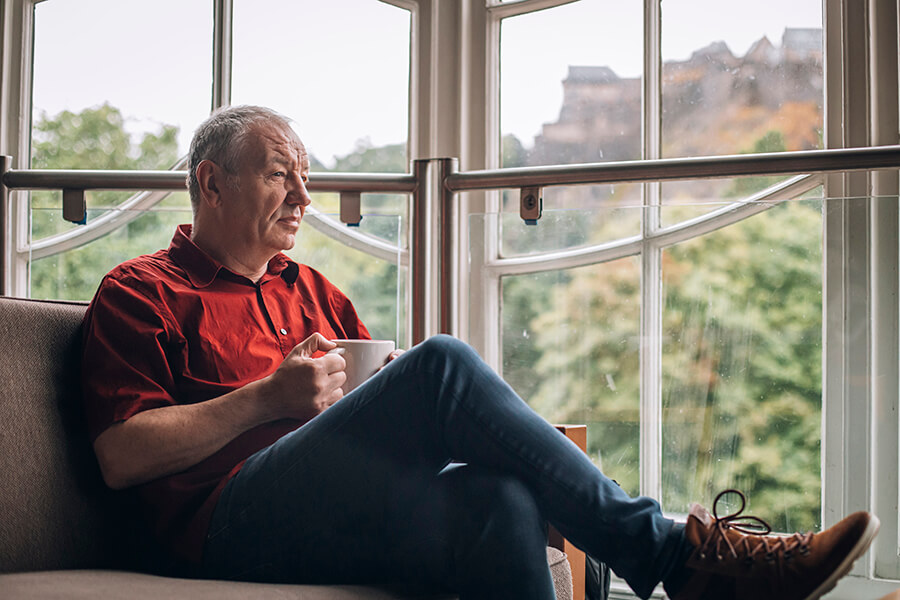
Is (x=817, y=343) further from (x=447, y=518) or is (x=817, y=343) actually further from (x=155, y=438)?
(x=155, y=438)

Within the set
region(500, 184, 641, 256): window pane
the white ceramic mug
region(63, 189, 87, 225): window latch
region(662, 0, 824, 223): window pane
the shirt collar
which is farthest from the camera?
region(662, 0, 824, 223): window pane

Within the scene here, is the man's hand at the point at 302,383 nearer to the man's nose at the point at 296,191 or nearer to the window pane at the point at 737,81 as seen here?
the man's nose at the point at 296,191

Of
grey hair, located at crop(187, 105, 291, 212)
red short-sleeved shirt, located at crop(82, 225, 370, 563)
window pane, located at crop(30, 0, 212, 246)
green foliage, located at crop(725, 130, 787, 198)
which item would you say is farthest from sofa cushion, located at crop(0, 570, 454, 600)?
window pane, located at crop(30, 0, 212, 246)

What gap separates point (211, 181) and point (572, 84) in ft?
4.72

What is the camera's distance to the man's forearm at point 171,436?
3.71 feet

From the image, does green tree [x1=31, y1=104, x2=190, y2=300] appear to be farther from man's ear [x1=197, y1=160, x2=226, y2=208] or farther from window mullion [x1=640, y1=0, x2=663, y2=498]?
window mullion [x1=640, y1=0, x2=663, y2=498]

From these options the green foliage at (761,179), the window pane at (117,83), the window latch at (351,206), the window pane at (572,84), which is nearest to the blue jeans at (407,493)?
the window latch at (351,206)

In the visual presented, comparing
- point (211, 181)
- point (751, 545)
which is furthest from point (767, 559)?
point (211, 181)

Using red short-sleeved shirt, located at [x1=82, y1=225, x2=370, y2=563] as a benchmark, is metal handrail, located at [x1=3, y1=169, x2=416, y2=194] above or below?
above

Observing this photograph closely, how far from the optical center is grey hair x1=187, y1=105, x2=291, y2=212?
57.6 inches

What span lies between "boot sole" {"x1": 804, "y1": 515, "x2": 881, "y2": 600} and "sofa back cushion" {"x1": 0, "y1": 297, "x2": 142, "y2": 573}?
38.0 inches

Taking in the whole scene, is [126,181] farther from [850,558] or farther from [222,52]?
[850,558]

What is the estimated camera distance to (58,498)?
1156 millimetres

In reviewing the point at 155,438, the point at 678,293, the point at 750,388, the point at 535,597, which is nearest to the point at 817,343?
the point at 750,388
